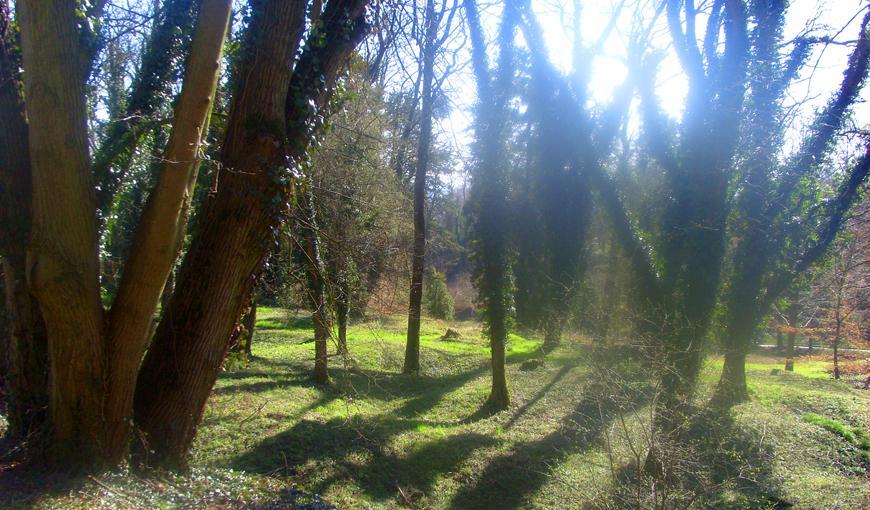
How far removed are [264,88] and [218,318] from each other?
205cm

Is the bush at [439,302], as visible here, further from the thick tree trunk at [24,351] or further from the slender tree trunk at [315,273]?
the thick tree trunk at [24,351]

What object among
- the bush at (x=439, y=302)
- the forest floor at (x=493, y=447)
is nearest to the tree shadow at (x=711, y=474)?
the forest floor at (x=493, y=447)

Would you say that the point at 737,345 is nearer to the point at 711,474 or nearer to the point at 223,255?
the point at 711,474

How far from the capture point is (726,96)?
12.6 meters

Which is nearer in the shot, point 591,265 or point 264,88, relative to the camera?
point 264,88

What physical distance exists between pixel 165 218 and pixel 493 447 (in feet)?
28.2

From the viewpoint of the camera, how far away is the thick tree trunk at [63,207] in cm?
395

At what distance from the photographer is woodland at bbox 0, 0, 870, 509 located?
4.37 metres

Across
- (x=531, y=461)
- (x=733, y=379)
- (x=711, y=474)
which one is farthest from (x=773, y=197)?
(x=531, y=461)

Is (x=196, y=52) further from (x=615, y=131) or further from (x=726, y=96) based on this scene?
(x=615, y=131)

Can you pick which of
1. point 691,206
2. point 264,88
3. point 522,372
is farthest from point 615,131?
point 264,88

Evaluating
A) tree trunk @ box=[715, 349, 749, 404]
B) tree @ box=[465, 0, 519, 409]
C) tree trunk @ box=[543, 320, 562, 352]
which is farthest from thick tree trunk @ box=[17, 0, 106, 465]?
tree trunk @ box=[715, 349, 749, 404]

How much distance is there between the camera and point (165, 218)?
4.31m

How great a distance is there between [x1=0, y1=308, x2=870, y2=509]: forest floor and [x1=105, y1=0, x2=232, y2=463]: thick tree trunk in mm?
1012
